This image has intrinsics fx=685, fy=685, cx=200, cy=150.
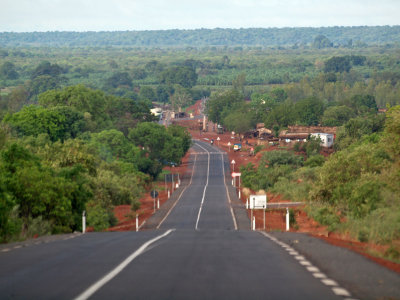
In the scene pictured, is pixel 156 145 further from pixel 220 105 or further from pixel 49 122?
pixel 220 105

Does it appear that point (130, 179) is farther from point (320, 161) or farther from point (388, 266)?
point (388, 266)

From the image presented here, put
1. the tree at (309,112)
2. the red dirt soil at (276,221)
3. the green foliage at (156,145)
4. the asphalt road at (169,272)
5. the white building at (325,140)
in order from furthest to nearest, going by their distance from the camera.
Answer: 1. the tree at (309,112)
2. the white building at (325,140)
3. the green foliage at (156,145)
4. the red dirt soil at (276,221)
5. the asphalt road at (169,272)

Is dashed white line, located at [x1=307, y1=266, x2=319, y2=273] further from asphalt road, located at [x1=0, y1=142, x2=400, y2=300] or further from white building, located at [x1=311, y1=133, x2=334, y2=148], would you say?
white building, located at [x1=311, y1=133, x2=334, y2=148]

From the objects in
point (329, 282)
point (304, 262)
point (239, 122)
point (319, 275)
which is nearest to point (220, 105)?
point (239, 122)

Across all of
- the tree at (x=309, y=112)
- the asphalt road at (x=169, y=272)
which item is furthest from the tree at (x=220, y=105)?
the asphalt road at (x=169, y=272)

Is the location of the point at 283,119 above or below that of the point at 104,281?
below

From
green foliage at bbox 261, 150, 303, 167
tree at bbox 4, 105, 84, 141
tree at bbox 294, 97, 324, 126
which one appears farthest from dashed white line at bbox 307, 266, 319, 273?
tree at bbox 294, 97, 324, 126

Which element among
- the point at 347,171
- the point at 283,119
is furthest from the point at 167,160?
the point at 347,171

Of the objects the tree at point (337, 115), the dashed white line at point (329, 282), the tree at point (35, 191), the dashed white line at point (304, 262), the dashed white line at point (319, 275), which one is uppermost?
the dashed white line at point (329, 282)

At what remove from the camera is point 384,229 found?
2066 centimetres

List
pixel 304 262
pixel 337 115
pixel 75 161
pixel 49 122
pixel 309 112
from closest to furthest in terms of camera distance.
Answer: pixel 304 262 → pixel 75 161 → pixel 49 122 → pixel 337 115 → pixel 309 112

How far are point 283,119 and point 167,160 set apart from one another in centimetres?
4362

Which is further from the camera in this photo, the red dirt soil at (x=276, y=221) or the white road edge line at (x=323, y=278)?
the red dirt soil at (x=276, y=221)

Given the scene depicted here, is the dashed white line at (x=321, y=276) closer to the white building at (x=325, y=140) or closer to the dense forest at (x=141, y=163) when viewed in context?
the dense forest at (x=141, y=163)
